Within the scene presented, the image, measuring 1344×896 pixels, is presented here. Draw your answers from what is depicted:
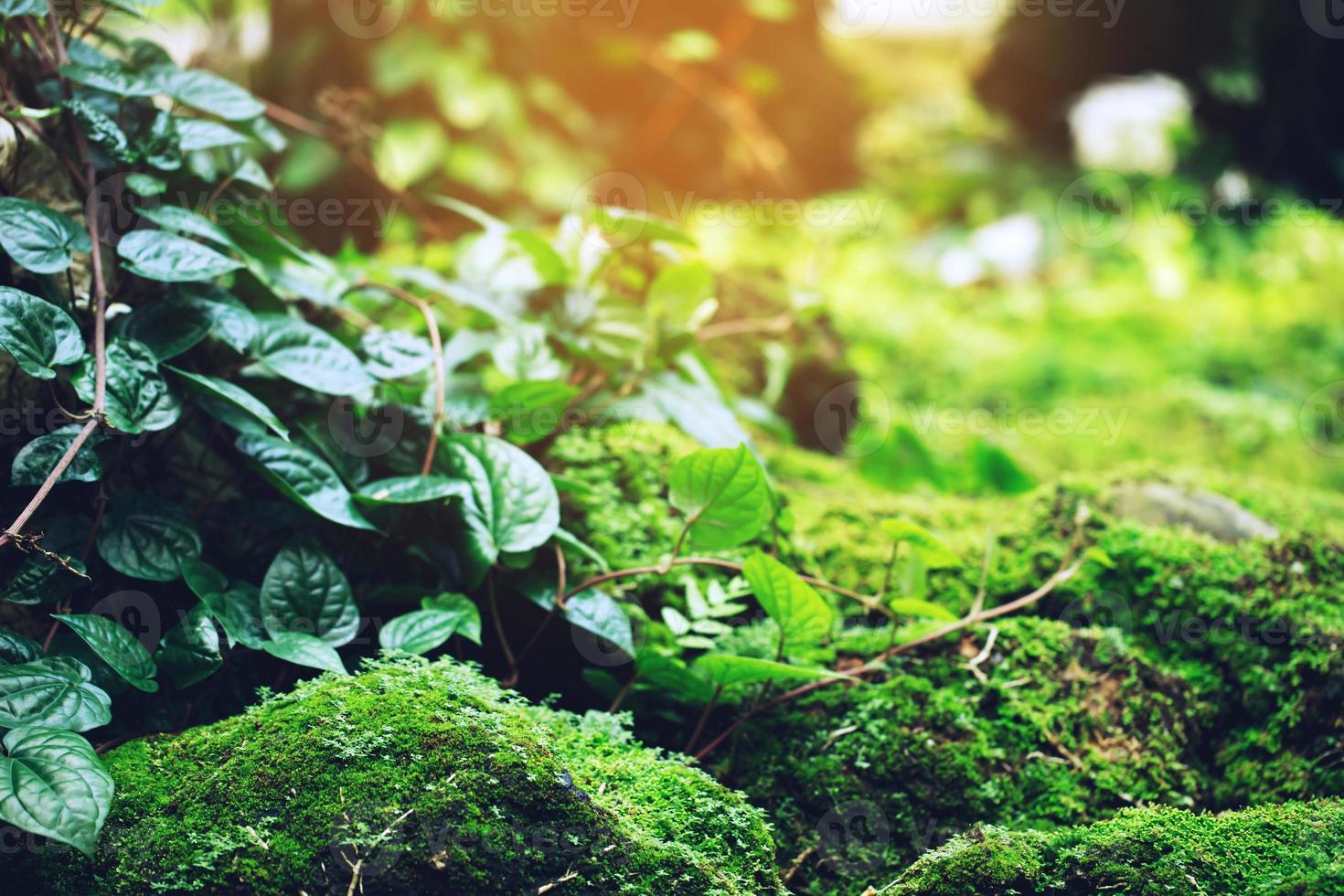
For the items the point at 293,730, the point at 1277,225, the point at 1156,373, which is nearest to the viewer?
the point at 293,730

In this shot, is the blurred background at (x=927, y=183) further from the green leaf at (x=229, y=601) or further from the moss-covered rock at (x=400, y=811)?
the moss-covered rock at (x=400, y=811)

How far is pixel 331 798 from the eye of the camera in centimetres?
145

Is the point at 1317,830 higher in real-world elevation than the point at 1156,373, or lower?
higher

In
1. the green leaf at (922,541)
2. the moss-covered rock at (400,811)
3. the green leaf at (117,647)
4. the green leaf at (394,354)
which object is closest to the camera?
the moss-covered rock at (400,811)

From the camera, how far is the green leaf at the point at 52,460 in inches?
65.4

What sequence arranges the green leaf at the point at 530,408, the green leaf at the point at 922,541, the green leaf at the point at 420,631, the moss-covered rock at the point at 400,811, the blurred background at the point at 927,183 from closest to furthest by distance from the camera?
the moss-covered rock at the point at 400,811 → the green leaf at the point at 420,631 → the green leaf at the point at 922,541 → the green leaf at the point at 530,408 → the blurred background at the point at 927,183

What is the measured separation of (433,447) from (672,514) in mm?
644

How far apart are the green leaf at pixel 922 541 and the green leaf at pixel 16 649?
5.34 feet

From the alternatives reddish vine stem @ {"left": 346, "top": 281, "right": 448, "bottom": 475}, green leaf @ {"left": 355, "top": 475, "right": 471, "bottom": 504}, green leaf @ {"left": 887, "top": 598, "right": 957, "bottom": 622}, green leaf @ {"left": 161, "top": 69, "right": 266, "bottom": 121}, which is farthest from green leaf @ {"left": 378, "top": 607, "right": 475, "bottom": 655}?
green leaf @ {"left": 161, "top": 69, "right": 266, "bottom": 121}

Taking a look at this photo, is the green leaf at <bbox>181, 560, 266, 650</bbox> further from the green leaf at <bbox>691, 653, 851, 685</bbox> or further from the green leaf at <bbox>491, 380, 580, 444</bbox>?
the green leaf at <bbox>691, 653, 851, 685</bbox>

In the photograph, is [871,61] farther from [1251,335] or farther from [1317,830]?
[1317,830]

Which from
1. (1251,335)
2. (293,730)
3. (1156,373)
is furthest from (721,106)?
(293,730)

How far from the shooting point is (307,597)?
1894 millimetres

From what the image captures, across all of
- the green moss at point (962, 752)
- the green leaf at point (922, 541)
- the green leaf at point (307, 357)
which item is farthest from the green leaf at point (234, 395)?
the green leaf at point (922, 541)
